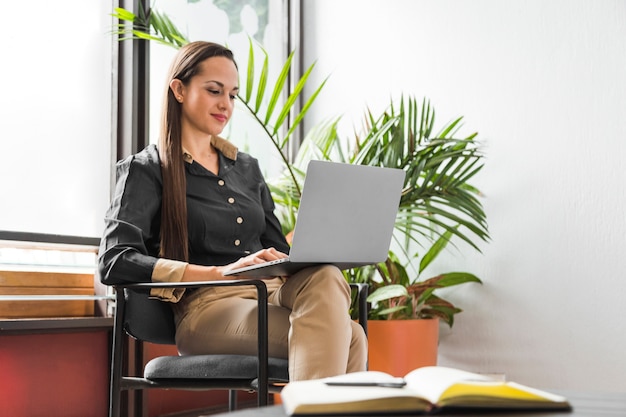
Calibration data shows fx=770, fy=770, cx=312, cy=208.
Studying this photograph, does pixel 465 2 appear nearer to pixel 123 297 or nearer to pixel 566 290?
pixel 566 290

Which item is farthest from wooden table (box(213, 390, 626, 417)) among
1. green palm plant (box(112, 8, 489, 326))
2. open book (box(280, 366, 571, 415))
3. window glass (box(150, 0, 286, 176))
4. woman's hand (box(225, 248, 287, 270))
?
window glass (box(150, 0, 286, 176))

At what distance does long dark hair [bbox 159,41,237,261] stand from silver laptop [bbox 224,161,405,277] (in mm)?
249

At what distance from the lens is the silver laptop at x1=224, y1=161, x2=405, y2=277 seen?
154cm

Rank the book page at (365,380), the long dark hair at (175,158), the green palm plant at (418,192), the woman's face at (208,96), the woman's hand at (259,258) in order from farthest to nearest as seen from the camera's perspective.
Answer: the green palm plant at (418,192) → the woman's face at (208,96) → the long dark hair at (175,158) → the woman's hand at (259,258) → the book page at (365,380)

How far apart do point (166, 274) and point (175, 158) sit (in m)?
0.35

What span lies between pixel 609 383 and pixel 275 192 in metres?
1.41

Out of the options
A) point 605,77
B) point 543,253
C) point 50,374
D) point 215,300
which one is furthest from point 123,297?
point 605,77

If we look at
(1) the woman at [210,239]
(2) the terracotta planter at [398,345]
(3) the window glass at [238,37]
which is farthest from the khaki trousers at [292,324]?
(3) the window glass at [238,37]

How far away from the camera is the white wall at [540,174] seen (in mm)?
2818

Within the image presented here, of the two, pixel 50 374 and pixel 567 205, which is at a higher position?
pixel 567 205

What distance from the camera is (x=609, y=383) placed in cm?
278

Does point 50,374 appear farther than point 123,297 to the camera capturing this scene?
Yes

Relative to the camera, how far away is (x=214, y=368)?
1.65 meters

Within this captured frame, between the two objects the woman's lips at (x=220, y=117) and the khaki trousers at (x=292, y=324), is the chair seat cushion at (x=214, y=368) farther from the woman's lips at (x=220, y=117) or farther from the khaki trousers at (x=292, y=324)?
the woman's lips at (x=220, y=117)
